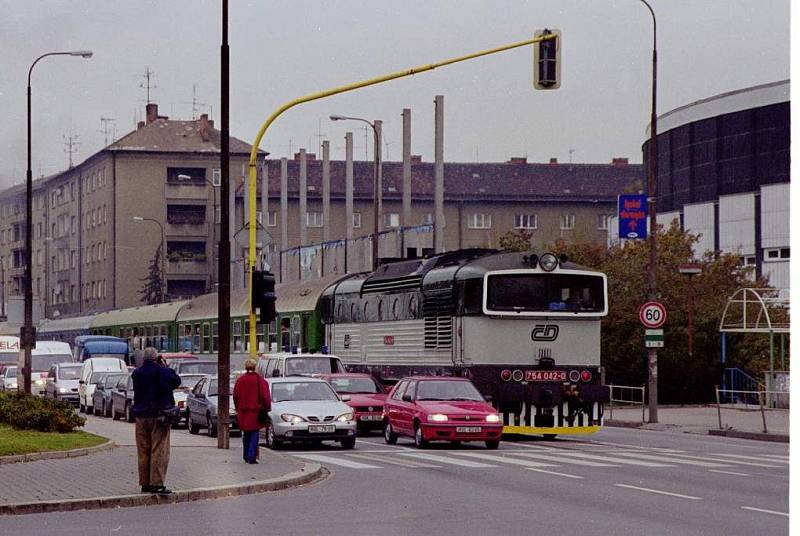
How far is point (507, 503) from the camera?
17.5m

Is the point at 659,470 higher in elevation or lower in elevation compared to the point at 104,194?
lower

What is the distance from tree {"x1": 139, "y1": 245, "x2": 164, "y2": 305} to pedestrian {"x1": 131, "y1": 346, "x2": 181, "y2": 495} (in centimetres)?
8364

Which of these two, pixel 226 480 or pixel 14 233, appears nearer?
pixel 226 480

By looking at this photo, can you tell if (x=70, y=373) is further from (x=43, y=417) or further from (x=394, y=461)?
(x=394, y=461)

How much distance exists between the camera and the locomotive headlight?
31.8 meters

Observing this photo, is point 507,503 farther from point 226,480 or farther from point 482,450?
point 482,450

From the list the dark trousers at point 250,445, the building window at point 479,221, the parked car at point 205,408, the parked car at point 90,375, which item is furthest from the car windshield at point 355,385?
the building window at point 479,221

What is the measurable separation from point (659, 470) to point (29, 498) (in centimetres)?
984

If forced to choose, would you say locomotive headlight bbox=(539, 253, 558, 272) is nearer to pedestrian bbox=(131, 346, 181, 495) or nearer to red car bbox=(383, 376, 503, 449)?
red car bbox=(383, 376, 503, 449)

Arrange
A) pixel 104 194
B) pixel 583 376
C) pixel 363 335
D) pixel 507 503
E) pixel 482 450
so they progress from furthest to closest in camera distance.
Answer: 1. pixel 104 194
2. pixel 363 335
3. pixel 583 376
4. pixel 482 450
5. pixel 507 503

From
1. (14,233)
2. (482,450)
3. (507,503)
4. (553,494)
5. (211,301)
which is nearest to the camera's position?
(507,503)

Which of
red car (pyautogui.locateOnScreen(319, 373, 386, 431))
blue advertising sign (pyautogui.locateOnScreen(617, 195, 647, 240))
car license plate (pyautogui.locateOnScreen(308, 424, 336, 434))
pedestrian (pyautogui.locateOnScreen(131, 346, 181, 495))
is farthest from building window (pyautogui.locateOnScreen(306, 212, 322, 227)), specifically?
pedestrian (pyautogui.locateOnScreen(131, 346, 181, 495))

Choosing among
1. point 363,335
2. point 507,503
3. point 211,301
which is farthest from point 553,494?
point 211,301

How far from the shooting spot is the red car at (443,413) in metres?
28.5
